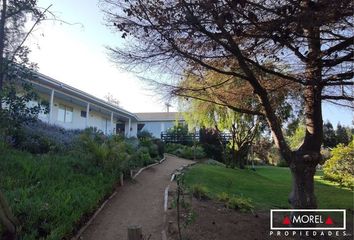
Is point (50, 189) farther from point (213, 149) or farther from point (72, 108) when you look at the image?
point (213, 149)

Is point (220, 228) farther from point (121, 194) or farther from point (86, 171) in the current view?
point (86, 171)

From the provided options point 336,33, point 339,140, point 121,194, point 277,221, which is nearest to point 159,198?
point 121,194

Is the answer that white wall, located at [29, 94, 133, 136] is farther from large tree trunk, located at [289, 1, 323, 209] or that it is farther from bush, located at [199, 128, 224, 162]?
large tree trunk, located at [289, 1, 323, 209]

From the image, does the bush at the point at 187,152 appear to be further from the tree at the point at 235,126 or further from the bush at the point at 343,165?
the bush at the point at 343,165

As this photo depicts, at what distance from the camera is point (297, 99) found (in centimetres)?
850

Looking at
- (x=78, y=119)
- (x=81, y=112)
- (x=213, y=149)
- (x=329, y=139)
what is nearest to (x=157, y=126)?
(x=213, y=149)

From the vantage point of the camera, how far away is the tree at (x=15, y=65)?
29.9ft

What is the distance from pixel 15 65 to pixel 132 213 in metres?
5.10

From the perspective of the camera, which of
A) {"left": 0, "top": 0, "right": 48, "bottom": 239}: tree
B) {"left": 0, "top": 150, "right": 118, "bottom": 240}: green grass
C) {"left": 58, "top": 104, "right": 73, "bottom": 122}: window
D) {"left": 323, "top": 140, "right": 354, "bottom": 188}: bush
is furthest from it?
{"left": 58, "top": 104, "right": 73, "bottom": 122}: window

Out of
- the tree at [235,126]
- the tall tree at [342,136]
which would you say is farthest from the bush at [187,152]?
the tall tree at [342,136]

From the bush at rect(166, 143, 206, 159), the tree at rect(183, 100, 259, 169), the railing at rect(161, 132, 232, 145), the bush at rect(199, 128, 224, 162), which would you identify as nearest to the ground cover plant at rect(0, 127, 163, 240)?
the tree at rect(183, 100, 259, 169)

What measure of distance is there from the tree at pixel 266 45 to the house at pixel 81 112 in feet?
35.3

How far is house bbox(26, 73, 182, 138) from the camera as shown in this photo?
22141 millimetres

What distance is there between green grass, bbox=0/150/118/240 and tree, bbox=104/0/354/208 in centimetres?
329
